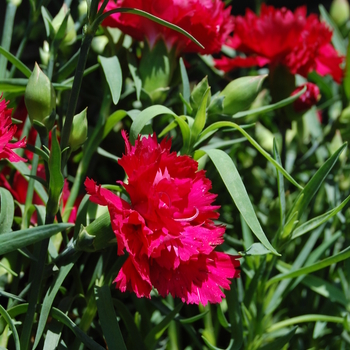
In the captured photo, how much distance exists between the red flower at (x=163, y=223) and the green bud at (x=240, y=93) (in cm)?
14

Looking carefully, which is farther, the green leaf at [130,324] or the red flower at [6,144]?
the green leaf at [130,324]

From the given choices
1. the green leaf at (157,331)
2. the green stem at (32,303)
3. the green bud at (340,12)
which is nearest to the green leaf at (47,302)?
the green stem at (32,303)

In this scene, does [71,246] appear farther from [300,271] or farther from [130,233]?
[300,271]

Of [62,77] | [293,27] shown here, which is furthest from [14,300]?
[293,27]

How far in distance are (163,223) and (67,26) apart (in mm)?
307

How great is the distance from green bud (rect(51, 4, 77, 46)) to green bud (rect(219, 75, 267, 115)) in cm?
21

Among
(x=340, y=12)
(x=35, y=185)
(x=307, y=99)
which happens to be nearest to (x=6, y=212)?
(x=35, y=185)

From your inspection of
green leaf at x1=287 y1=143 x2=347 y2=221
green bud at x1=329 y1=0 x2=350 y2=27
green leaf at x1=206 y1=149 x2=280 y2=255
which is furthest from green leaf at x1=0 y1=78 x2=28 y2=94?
green bud at x1=329 y1=0 x2=350 y2=27

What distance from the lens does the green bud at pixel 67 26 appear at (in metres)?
0.53

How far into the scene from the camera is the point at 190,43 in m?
0.55

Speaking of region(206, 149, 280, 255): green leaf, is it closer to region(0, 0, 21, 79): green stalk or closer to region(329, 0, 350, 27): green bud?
region(0, 0, 21, 79): green stalk

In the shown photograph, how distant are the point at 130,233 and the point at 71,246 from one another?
0.26 feet

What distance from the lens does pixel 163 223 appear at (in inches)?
14.8

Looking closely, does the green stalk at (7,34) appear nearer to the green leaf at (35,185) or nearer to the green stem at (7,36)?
the green stem at (7,36)
